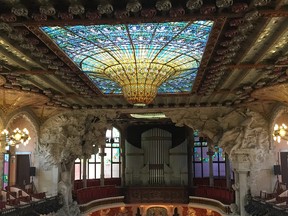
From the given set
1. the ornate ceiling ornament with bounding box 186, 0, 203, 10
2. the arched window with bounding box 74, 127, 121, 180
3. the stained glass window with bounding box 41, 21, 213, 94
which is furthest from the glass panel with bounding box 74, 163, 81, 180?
the ornate ceiling ornament with bounding box 186, 0, 203, 10

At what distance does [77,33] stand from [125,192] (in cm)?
1747

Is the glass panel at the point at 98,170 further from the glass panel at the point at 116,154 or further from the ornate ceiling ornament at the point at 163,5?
the ornate ceiling ornament at the point at 163,5

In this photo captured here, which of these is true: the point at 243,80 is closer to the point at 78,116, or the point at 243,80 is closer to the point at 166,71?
the point at 166,71

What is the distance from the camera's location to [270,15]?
6289mm

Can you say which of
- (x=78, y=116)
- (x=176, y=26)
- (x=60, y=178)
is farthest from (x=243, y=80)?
(x=60, y=178)

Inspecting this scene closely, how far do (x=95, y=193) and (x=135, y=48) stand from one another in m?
15.4

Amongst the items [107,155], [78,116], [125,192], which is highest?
[78,116]

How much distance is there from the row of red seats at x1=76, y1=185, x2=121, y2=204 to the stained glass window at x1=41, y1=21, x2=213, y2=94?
440 inches

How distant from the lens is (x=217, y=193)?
21391 mm

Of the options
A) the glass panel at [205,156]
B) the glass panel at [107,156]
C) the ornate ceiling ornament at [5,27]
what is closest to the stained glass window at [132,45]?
the ornate ceiling ornament at [5,27]

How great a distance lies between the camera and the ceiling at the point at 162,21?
613cm

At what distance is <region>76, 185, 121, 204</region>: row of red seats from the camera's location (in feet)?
67.7

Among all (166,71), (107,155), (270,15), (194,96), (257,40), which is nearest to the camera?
(270,15)

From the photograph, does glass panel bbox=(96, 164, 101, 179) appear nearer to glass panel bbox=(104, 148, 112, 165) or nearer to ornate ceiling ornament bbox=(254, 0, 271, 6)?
glass panel bbox=(104, 148, 112, 165)
